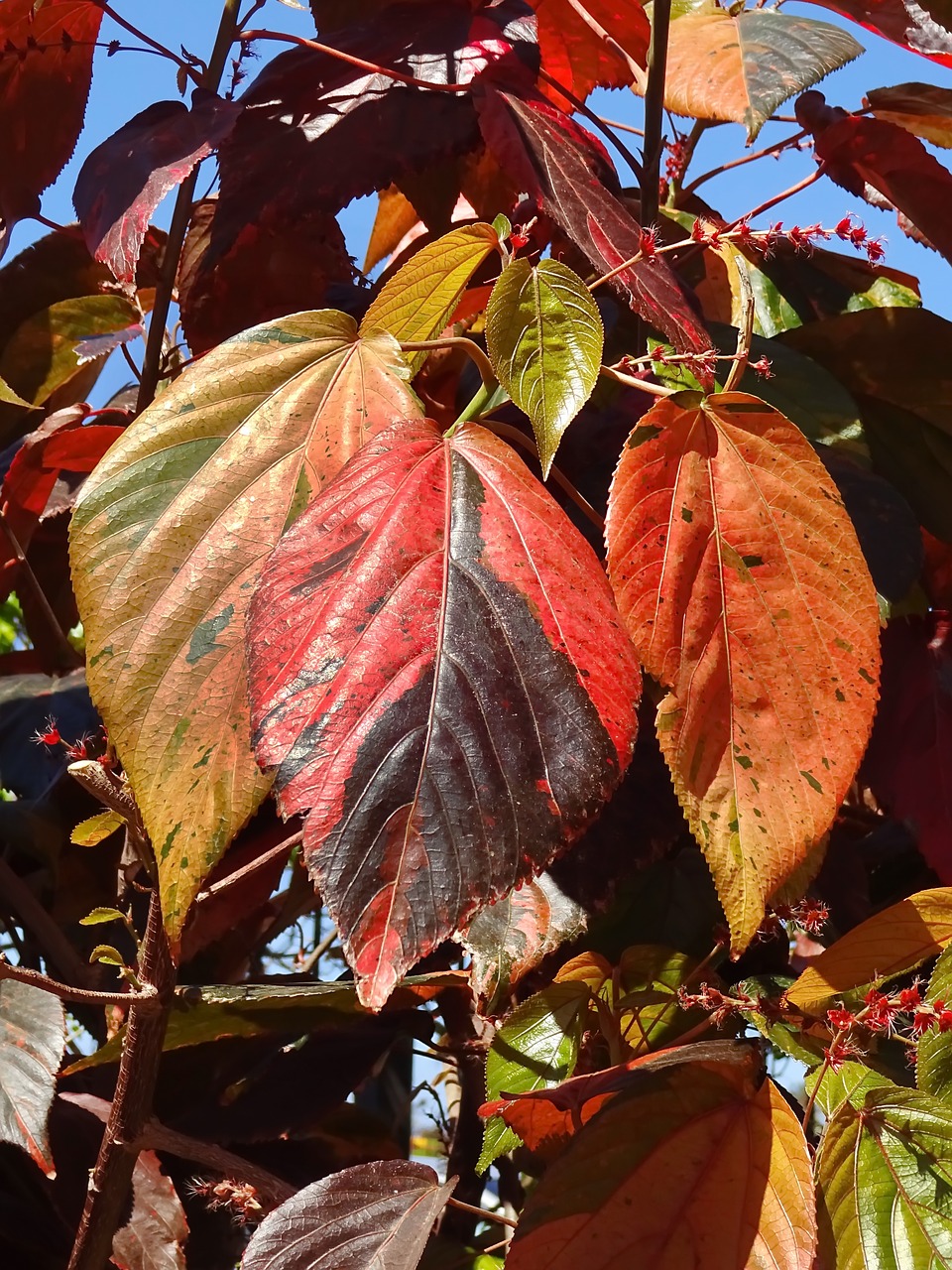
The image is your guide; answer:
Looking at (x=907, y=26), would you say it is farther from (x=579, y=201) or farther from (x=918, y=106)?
(x=579, y=201)

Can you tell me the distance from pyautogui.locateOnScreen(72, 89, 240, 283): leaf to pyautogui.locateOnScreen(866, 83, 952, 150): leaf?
388 mm

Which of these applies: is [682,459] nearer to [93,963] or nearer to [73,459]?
[73,459]

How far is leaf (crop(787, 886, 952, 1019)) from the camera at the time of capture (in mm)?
470

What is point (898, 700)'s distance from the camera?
2.06 feet

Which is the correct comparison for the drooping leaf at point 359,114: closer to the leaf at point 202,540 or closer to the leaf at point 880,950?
the leaf at point 202,540

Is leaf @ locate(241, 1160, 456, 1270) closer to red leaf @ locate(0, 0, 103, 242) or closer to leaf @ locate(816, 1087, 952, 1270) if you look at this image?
leaf @ locate(816, 1087, 952, 1270)

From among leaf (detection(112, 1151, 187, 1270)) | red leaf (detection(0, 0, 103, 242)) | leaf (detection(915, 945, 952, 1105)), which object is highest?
red leaf (detection(0, 0, 103, 242))

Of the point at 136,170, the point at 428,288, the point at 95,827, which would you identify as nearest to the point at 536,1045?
the point at 95,827

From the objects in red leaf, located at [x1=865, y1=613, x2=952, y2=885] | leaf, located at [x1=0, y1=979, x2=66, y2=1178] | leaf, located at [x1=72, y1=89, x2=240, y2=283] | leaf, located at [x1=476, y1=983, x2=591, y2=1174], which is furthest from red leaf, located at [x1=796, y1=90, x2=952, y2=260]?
leaf, located at [x1=0, y1=979, x2=66, y2=1178]

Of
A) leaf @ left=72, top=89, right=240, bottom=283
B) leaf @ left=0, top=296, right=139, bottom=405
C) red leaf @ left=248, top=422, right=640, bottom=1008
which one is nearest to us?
red leaf @ left=248, top=422, right=640, bottom=1008

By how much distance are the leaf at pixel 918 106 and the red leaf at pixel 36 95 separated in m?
0.47

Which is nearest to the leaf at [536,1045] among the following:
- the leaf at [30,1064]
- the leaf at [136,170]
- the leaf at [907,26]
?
the leaf at [30,1064]

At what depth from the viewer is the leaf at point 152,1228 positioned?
61cm

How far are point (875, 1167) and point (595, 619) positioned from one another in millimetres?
220
